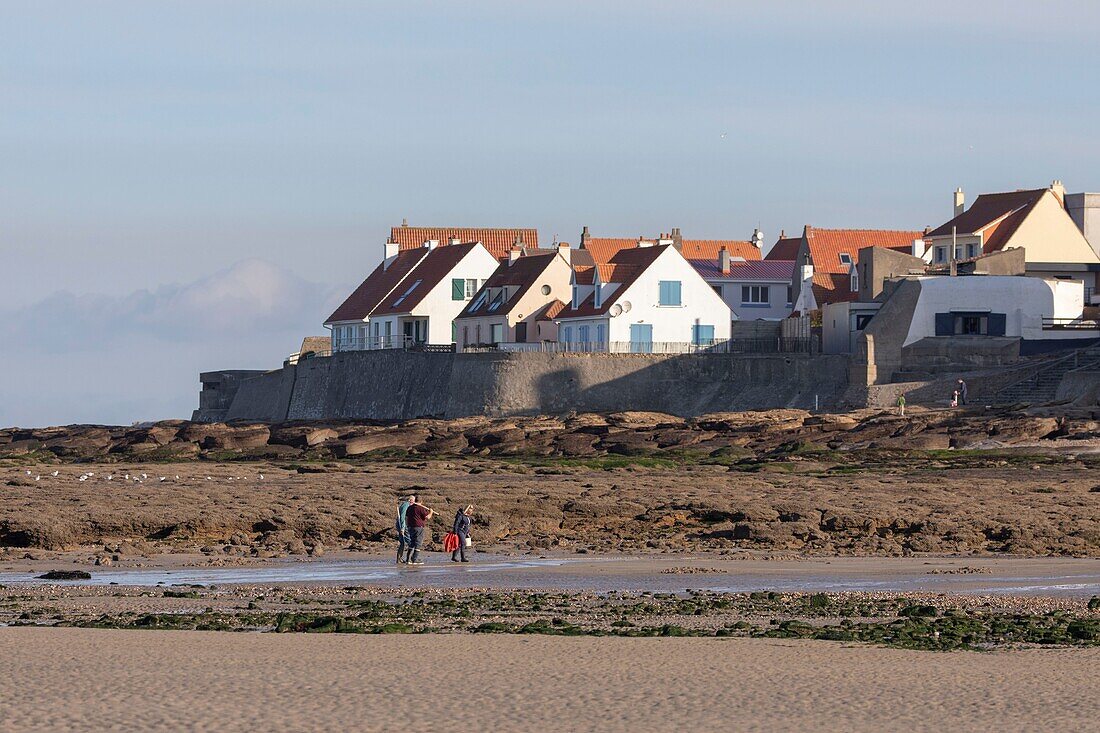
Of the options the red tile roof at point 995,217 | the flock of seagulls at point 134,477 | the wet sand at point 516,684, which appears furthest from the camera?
the red tile roof at point 995,217

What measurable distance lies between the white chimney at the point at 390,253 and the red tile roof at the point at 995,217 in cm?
2230

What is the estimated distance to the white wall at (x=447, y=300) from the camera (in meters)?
63.7

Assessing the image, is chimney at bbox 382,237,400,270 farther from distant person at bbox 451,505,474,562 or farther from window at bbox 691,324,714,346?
distant person at bbox 451,505,474,562

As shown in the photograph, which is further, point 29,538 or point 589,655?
point 29,538

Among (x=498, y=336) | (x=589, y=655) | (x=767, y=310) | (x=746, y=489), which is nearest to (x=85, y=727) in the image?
(x=589, y=655)

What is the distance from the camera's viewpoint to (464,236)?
74125 millimetres

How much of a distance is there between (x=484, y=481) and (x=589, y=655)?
17099 millimetres

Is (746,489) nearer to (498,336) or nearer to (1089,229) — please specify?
(498,336)

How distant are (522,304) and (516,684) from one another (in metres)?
48.0

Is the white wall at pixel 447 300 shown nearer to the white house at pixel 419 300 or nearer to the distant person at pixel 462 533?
the white house at pixel 419 300

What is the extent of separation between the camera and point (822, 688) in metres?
11.9

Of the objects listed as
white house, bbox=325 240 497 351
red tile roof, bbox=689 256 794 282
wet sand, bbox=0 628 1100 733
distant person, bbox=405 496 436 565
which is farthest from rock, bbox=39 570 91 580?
red tile roof, bbox=689 256 794 282

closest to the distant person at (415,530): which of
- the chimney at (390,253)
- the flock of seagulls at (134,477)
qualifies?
the flock of seagulls at (134,477)

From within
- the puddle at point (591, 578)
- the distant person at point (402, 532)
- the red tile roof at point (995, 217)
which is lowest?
the puddle at point (591, 578)
